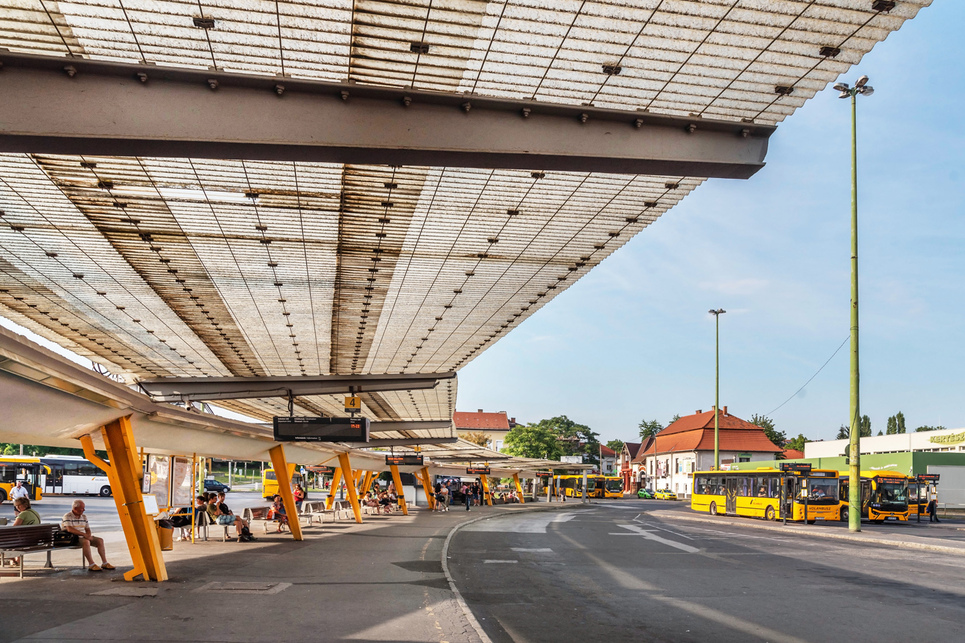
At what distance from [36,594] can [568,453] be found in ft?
433

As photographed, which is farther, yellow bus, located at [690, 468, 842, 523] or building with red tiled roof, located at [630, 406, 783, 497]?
building with red tiled roof, located at [630, 406, 783, 497]

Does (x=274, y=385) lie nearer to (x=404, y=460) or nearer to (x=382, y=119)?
(x=404, y=460)

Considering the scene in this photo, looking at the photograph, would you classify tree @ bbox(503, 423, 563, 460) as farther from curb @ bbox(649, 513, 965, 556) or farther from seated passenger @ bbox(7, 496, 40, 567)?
seated passenger @ bbox(7, 496, 40, 567)

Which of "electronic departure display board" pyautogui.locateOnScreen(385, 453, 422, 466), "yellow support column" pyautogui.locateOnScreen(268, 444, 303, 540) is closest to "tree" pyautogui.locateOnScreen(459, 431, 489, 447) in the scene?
"electronic departure display board" pyautogui.locateOnScreen(385, 453, 422, 466)

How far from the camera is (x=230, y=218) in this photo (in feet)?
44.3

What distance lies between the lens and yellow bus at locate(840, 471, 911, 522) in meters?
41.9

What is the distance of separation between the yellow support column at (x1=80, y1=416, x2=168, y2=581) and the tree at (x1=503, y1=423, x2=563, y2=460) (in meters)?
109

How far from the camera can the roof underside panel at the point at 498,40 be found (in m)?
7.34

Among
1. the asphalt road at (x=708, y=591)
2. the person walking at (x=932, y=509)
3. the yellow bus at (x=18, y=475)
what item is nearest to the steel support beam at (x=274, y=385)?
the asphalt road at (x=708, y=591)

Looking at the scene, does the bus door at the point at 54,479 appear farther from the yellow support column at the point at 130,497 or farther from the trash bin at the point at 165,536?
the yellow support column at the point at 130,497

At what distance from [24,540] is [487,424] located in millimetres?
167539

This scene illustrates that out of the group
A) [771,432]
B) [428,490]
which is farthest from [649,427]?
[428,490]

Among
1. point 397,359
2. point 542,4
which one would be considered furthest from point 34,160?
point 397,359

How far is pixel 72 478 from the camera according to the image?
2363 inches
